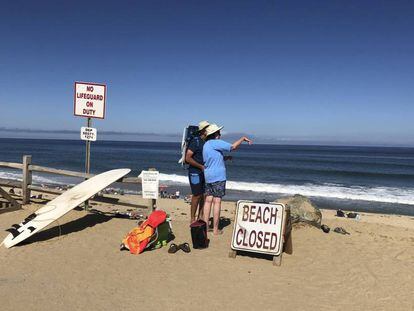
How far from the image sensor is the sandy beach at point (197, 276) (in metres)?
4.40

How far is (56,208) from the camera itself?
7.14m

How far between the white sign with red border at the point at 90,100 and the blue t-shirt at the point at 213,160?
281cm

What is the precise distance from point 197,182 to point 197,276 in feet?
7.28

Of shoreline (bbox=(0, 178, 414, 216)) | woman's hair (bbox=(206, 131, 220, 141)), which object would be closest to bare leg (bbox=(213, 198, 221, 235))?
woman's hair (bbox=(206, 131, 220, 141))

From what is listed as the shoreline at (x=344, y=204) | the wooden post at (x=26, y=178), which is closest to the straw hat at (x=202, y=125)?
the wooden post at (x=26, y=178)

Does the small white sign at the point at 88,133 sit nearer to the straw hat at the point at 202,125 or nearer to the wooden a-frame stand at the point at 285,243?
the straw hat at the point at 202,125

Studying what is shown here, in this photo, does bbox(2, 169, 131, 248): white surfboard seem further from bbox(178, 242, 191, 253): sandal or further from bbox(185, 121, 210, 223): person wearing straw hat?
bbox(178, 242, 191, 253): sandal

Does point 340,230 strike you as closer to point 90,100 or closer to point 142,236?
point 142,236

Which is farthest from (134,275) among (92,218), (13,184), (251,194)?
(251,194)

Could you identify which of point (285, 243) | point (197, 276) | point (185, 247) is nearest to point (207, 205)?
point (185, 247)

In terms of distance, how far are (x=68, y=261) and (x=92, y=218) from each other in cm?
254

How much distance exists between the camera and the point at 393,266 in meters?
5.99

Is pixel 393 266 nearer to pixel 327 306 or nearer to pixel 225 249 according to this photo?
pixel 327 306

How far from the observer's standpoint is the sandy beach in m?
4.40
